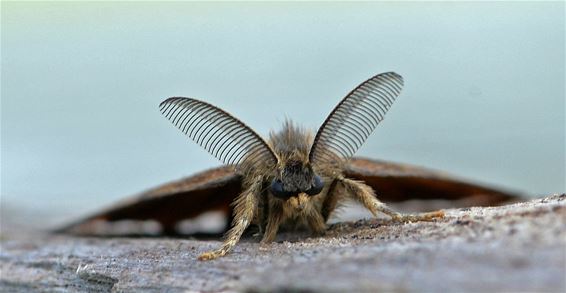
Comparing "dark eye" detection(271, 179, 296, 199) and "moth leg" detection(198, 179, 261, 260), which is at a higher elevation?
"dark eye" detection(271, 179, 296, 199)

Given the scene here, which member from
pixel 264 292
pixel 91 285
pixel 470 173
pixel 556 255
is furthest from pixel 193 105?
pixel 470 173

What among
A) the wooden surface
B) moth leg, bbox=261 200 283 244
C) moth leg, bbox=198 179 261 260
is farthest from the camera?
moth leg, bbox=261 200 283 244

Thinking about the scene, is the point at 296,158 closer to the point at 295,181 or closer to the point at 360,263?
the point at 295,181

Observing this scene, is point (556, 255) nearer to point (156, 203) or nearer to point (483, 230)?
point (483, 230)

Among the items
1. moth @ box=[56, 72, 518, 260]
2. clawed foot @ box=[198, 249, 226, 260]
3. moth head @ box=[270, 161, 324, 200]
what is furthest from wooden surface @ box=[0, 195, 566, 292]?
moth head @ box=[270, 161, 324, 200]

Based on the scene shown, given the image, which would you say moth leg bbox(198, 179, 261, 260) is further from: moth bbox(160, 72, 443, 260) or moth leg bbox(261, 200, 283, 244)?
moth leg bbox(261, 200, 283, 244)

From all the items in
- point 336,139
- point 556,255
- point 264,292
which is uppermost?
point 336,139

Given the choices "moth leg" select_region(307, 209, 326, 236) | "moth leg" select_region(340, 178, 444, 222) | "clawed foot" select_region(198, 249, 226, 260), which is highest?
"moth leg" select_region(340, 178, 444, 222)

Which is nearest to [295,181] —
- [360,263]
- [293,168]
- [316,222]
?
[293,168]
